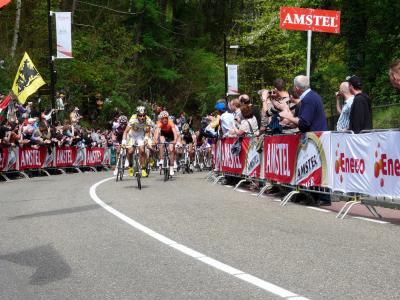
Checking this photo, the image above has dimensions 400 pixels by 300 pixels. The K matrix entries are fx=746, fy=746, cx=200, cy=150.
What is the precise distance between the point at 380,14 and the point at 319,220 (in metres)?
23.1

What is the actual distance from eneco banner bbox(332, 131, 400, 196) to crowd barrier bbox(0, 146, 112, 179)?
14626 mm

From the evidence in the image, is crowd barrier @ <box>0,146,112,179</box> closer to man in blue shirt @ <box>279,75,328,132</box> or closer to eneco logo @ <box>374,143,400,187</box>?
man in blue shirt @ <box>279,75,328,132</box>

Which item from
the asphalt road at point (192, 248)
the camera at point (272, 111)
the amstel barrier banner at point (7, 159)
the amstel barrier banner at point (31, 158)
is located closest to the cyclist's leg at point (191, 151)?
the amstel barrier banner at point (31, 158)

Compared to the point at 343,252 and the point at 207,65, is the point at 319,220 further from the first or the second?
the point at 207,65

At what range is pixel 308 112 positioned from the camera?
43.2 feet

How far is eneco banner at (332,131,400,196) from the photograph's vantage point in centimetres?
1041

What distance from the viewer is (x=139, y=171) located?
17.8 meters

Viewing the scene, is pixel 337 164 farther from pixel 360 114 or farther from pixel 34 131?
pixel 34 131

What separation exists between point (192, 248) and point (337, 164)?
14.0 feet

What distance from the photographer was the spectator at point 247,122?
17689 mm

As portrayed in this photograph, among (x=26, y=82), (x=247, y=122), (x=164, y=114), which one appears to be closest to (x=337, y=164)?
(x=247, y=122)

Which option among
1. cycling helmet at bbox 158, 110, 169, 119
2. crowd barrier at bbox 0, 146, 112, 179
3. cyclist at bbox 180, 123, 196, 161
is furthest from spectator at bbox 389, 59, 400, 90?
cyclist at bbox 180, 123, 196, 161

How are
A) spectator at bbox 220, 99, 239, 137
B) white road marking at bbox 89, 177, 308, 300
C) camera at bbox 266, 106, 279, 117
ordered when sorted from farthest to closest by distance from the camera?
spectator at bbox 220, 99, 239, 137 → camera at bbox 266, 106, 279, 117 → white road marking at bbox 89, 177, 308, 300

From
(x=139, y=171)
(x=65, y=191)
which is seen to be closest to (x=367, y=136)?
(x=139, y=171)
